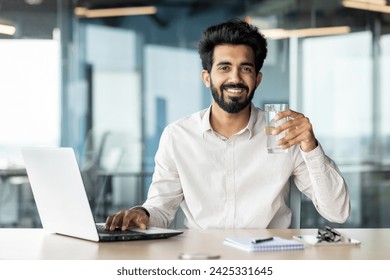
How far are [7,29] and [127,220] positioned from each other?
12.5 ft

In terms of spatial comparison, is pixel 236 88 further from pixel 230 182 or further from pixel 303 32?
pixel 303 32

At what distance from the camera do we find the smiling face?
10.6 feet

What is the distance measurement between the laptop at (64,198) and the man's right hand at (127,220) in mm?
30

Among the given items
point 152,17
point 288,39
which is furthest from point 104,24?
point 288,39

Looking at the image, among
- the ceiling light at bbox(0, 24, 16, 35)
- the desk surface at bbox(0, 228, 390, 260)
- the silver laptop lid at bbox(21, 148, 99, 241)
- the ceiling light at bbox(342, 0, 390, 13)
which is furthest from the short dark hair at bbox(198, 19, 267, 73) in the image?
the ceiling light at bbox(0, 24, 16, 35)

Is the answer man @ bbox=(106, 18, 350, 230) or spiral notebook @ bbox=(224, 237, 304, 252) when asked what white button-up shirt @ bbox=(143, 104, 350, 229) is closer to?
man @ bbox=(106, 18, 350, 230)

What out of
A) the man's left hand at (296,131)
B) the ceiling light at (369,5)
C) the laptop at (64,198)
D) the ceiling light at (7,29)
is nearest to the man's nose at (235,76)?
the man's left hand at (296,131)

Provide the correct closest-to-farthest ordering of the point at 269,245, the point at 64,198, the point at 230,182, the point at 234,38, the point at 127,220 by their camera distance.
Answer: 1. the point at 269,245
2. the point at 64,198
3. the point at 127,220
4. the point at 230,182
5. the point at 234,38

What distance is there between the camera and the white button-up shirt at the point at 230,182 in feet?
10.3

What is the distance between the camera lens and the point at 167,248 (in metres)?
2.40

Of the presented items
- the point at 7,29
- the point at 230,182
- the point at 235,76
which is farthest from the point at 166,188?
the point at 7,29

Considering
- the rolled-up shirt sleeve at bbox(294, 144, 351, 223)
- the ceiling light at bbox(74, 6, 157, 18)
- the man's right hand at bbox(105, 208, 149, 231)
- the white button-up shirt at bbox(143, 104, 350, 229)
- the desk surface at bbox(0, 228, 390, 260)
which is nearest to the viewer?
the desk surface at bbox(0, 228, 390, 260)

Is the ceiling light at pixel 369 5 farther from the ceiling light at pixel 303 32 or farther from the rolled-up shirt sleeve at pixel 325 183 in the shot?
the rolled-up shirt sleeve at pixel 325 183

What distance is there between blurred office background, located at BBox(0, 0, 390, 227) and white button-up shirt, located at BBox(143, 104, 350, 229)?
2878 millimetres
